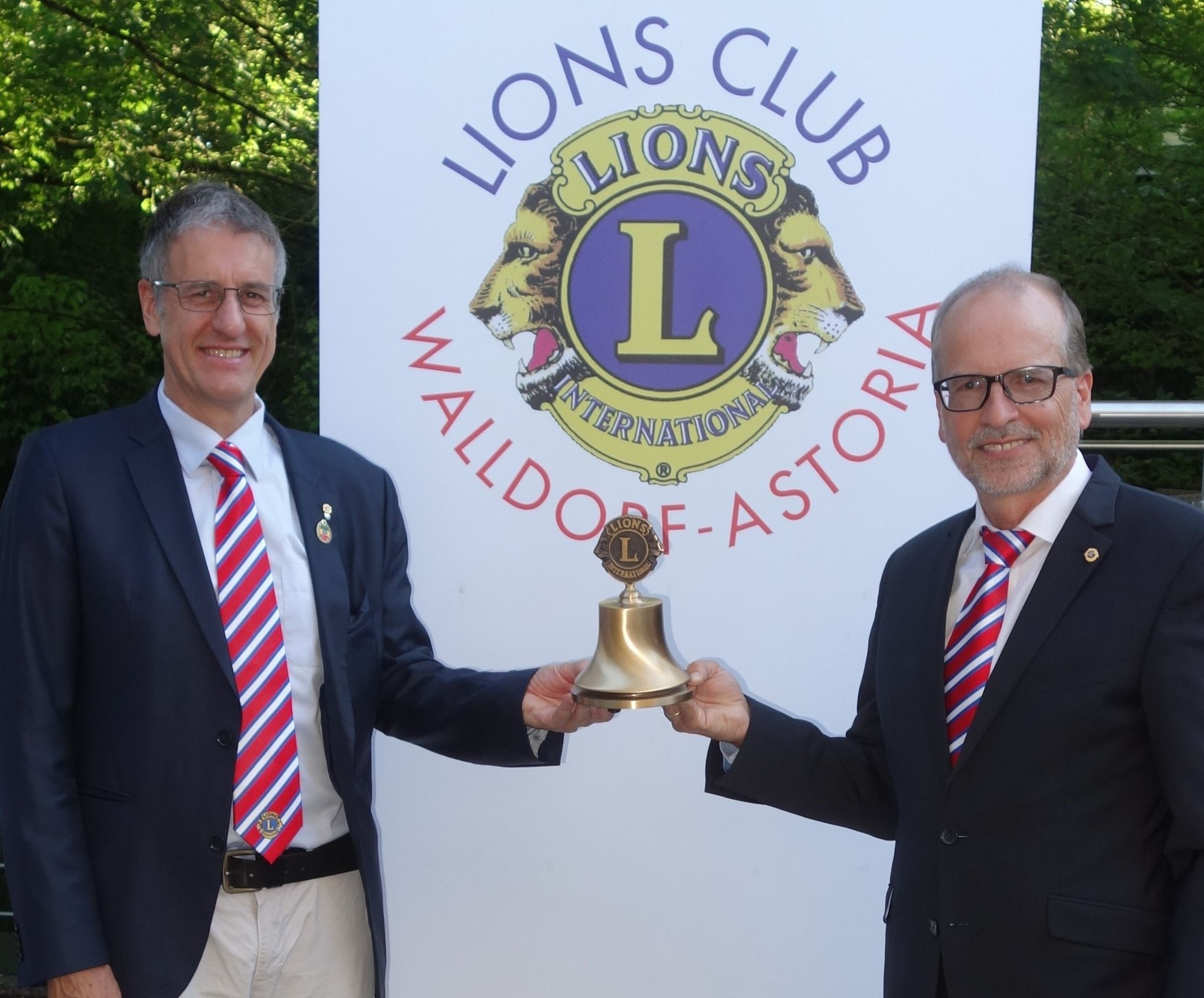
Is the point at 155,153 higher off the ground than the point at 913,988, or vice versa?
the point at 155,153

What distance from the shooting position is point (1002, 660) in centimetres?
207

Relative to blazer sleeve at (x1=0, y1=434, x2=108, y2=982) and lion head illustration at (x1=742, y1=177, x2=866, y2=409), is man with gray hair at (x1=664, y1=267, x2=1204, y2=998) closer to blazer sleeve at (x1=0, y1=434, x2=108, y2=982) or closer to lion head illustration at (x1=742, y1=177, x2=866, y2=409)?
lion head illustration at (x1=742, y1=177, x2=866, y2=409)

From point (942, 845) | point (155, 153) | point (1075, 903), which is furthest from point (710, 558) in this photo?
point (155, 153)

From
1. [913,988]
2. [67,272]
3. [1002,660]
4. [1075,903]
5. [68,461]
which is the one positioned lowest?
[913,988]

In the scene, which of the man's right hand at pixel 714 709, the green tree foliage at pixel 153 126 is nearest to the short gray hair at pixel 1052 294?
the man's right hand at pixel 714 709

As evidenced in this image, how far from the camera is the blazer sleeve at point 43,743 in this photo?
7.27 ft

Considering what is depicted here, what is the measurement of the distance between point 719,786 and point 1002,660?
665 millimetres

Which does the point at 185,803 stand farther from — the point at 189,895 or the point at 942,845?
the point at 942,845

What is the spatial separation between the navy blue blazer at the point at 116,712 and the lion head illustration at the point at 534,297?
2.49ft

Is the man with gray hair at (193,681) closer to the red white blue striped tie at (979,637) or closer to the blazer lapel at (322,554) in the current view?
the blazer lapel at (322,554)

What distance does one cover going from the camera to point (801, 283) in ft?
9.59

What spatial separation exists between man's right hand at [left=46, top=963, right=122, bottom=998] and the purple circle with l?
5.14 ft

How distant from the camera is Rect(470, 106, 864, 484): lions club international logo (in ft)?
9.59

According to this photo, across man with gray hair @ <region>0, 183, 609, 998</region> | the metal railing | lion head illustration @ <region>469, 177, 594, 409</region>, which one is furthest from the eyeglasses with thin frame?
the metal railing
